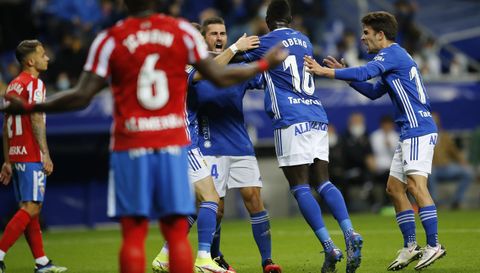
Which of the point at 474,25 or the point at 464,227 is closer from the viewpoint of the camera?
the point at 464,227

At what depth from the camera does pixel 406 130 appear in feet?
29.4

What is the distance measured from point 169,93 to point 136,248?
0.99 m

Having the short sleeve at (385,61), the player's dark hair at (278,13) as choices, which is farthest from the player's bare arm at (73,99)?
the short sleeve at (385,61)

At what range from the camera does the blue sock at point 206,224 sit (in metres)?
8.43

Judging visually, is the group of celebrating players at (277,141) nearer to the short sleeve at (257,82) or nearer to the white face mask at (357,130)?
the short sleeve at (257,82)

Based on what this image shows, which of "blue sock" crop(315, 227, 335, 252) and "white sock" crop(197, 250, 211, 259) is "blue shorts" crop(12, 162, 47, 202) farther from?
"blue sock" crop(315, 227, 335, 252)

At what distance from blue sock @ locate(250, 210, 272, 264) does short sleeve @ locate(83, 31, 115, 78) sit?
3408mm

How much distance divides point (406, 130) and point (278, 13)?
1.68 meters

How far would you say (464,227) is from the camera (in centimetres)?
1326

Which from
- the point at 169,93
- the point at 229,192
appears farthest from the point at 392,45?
the point at 229,192

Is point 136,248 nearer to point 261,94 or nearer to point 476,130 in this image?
point 261,94

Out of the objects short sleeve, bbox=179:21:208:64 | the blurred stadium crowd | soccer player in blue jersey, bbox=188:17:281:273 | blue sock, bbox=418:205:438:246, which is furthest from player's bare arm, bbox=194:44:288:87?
the blurred stadium crowd

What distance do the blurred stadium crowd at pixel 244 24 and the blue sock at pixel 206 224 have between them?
1040 centimetres

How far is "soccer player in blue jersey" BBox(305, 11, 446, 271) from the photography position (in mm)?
8812
